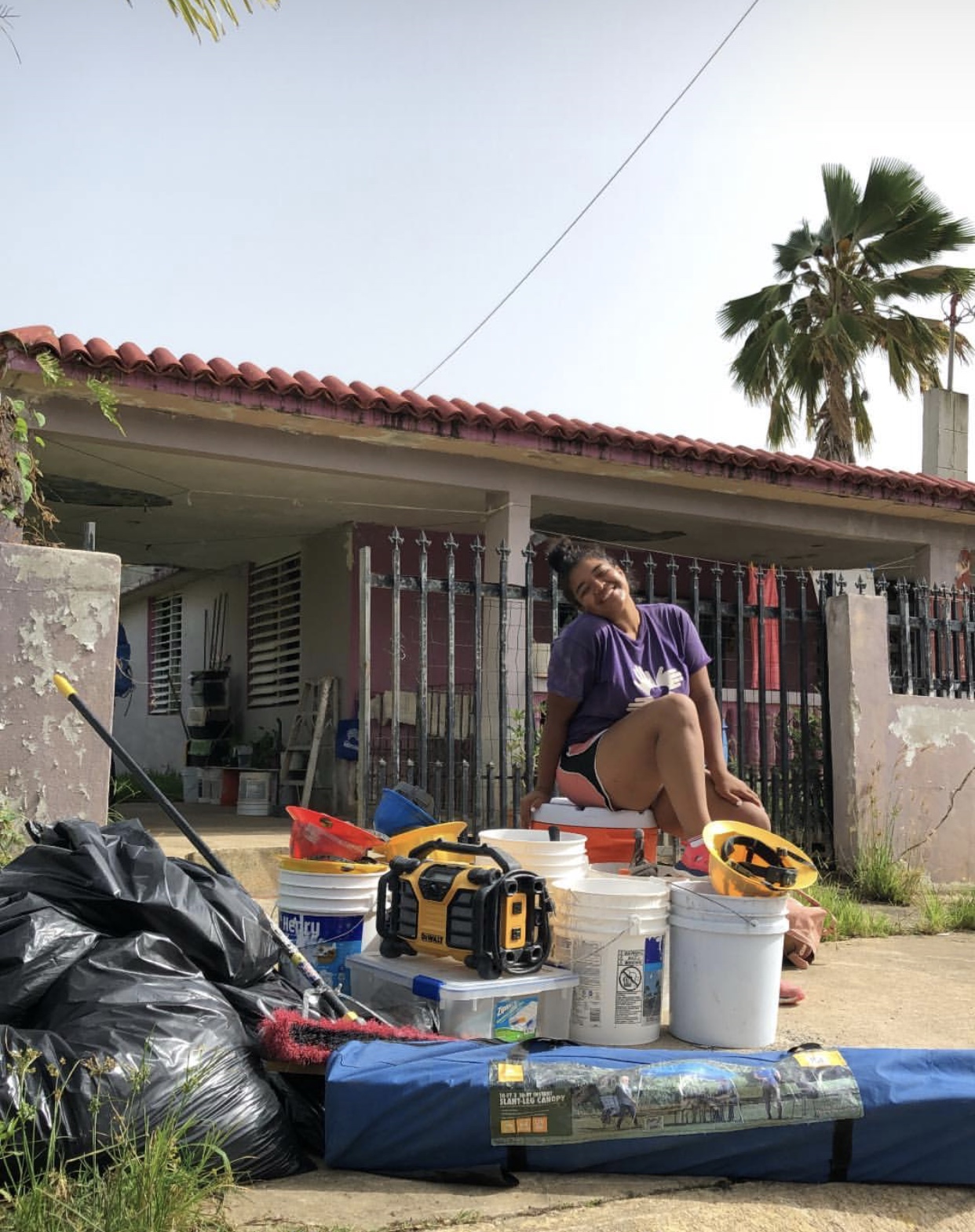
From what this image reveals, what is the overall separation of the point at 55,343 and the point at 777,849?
4.86m

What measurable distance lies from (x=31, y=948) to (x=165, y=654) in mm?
11966

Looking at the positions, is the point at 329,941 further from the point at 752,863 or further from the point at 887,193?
the point at 887,193

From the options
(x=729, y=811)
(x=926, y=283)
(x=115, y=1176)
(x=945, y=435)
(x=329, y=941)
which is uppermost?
(x=926, y=283)

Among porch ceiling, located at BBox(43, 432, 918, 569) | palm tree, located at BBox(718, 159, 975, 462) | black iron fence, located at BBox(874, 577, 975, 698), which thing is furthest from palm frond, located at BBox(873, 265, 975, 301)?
black iron fence, located at BBox(874, 577, 975, 698)

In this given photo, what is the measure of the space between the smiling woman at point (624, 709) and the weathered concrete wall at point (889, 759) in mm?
2676

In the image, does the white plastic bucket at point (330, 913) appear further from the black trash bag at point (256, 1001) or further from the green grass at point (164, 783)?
the green grass at point (164, 783)

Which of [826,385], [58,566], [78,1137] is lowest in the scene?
[78,1137]

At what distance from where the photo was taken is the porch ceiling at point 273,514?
793 cm

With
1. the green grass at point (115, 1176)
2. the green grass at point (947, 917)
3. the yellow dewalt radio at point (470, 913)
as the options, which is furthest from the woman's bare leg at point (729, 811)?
the green grass at point (115, 1176)

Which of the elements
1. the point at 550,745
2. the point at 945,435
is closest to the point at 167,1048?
the point at 550,745

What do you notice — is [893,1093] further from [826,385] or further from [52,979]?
[826,385]

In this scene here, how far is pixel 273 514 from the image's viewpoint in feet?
31.2

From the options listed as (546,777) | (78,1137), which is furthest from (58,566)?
(78,1137)

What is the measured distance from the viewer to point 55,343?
6.07 meters
